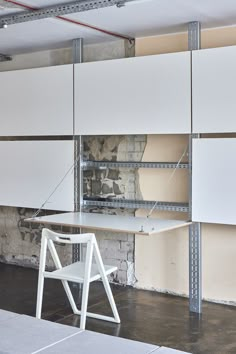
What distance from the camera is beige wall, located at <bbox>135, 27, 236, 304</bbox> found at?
4566 millimetres

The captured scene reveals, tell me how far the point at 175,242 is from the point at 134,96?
1.50 m

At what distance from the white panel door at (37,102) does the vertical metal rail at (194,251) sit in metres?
1.33

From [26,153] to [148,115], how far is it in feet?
5.18

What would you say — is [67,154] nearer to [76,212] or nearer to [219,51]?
[76,212]

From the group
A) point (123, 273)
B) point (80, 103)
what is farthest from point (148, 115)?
point (123, 273)

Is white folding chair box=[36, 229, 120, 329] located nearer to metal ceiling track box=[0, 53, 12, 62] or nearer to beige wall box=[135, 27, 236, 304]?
beige wall box=[135, 27, 236, 304]

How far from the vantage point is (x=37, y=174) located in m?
5.34

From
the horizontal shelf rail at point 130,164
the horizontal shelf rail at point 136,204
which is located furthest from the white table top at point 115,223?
the horizontal shelf rail at point 130,164

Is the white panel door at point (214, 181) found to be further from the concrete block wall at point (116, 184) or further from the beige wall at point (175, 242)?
the concrete block wall at point (116, 184)

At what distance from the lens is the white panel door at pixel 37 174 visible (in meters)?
5.11

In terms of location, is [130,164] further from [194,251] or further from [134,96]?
[194,251]

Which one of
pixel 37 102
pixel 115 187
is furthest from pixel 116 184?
pixel 37 102

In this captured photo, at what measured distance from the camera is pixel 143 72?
4559mm

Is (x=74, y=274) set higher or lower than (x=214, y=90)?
lower
